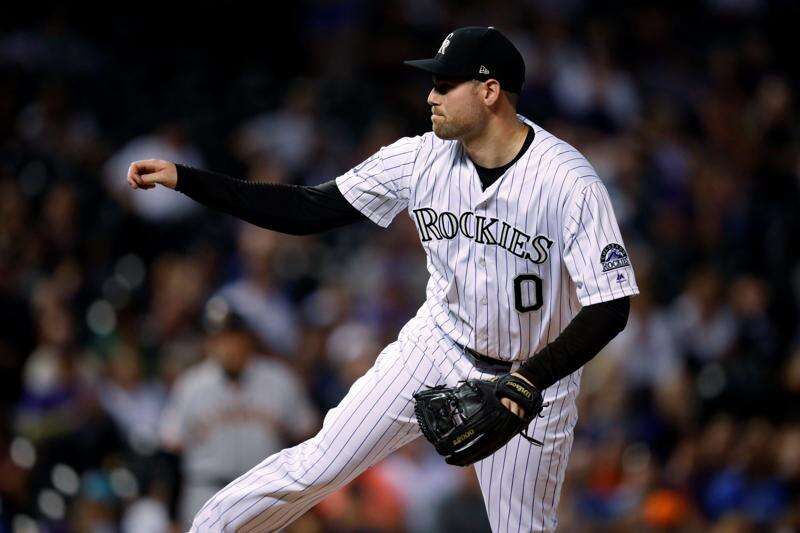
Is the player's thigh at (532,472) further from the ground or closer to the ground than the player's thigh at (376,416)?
closer to the ground

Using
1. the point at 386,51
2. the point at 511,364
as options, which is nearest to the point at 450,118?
the point at 511,364

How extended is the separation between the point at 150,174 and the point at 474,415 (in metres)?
1.23

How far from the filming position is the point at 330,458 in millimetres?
4160

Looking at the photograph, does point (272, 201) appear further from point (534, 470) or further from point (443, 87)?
point (534, 470)

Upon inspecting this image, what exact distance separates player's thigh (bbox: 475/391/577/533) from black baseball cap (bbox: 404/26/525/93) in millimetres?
1016

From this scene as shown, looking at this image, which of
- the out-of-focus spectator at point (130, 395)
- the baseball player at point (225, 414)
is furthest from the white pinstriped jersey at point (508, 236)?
the out-of-focus spectator at point (130, 395)

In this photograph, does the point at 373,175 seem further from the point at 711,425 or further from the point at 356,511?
the point at 711,425

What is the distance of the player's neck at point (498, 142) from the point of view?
413 centimetres

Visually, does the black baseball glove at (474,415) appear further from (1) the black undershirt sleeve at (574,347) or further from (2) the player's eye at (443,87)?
(2) the player's eye at (443,87)

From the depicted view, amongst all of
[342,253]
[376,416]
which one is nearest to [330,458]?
[376,416]

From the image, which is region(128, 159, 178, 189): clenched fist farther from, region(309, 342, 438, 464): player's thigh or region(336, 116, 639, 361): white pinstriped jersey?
region(309, 342, 438, 464): player's thigh

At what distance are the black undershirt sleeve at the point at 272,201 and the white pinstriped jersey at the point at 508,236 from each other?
0.06 m

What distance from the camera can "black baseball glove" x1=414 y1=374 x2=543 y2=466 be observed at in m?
3.85

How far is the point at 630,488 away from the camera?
7.19 meters
